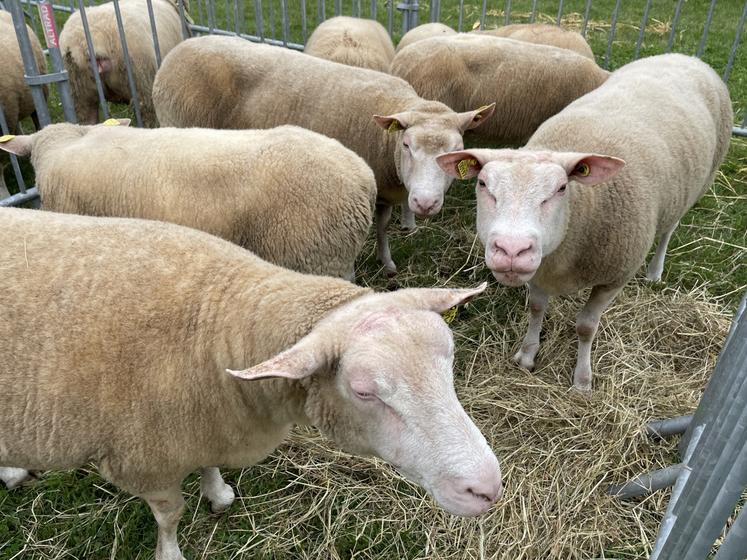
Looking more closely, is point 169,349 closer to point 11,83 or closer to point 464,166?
point 464,166

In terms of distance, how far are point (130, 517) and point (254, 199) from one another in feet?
5.22

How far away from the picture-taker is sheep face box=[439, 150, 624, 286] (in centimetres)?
233

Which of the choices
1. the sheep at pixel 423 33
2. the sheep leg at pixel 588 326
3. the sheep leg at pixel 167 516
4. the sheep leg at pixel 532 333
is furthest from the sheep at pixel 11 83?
the sheep leg at pixel 588 326

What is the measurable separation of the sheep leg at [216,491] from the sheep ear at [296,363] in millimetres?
1283

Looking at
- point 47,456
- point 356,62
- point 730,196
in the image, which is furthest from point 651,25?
point 47,456

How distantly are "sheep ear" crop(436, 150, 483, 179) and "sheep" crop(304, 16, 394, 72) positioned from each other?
2692 millimetres

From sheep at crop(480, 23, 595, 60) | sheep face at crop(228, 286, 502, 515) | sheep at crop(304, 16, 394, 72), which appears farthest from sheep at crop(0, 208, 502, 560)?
sheep at crop(480, 23, 595, 60)

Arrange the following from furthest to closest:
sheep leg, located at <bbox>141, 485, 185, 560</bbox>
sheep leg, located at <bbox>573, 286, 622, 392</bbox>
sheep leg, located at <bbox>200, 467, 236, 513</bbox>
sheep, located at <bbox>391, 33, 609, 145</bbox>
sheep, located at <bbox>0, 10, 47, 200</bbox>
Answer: sheep, located at <bbox>0, 10, 47, 200</bbox> → sheep, located at <bbox>391, 33, 609, 145</bbox> → sheep leg, located at <bbox>573, 286, 622, 392</bbox> → sheep leg, located at <bbox>200, 467, 236, 513</bbox> → sheep leg, located at <bbox>141, 485, 185, 560</bbox>

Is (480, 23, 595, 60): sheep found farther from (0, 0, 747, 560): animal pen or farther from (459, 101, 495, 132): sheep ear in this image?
(459, 101, 495, 132): sheep ear

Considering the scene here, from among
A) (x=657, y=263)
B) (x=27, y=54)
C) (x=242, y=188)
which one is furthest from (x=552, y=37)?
(x=27, y=54)

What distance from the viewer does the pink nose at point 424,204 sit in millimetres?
3490

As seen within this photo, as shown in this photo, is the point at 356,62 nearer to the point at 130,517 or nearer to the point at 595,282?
the point at 595,282

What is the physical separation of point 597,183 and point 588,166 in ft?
0.64

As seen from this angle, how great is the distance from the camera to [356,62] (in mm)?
4996
